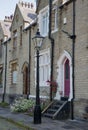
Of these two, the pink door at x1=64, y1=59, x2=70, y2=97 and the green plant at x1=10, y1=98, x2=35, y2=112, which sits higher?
the pink door at x1=64, y1=59, x2=70, y2=97

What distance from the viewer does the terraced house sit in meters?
16.8

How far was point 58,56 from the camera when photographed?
19.5 meters

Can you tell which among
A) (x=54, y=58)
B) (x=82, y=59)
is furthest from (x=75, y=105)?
(x=54, y=58)

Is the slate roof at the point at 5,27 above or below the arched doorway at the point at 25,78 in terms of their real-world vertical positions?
above

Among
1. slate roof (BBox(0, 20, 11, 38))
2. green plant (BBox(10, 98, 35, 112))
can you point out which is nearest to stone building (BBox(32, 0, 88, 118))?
green plant (BBox(10, 98, 35, 112))

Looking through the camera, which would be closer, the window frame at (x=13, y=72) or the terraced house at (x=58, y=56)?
the terraced house at (x=58, y=56)

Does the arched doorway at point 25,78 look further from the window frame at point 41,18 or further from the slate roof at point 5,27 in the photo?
the slate roof at point 5,27

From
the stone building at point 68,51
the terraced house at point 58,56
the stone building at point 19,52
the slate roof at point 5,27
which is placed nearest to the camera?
the stone building at point 68,51

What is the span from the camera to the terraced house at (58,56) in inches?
663

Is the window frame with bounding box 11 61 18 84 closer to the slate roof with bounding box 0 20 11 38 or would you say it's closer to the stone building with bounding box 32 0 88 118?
the slate roof with bounding box 0 20 11 38

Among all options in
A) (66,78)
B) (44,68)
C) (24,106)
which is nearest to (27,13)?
(44,68)

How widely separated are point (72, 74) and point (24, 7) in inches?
479

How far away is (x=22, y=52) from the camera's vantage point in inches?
1025

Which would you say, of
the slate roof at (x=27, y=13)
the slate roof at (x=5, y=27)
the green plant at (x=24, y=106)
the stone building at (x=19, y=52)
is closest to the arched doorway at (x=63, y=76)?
the green plant at (x=24, y=106)
